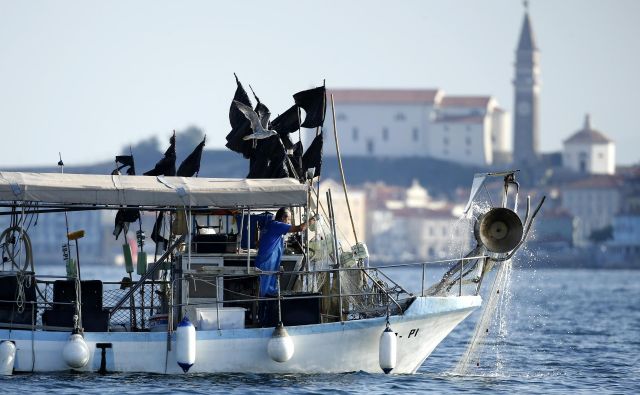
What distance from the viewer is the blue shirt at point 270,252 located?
25.2m

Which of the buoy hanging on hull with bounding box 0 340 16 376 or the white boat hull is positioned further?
the white boat hull

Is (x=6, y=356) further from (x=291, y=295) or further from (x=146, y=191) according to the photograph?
(x=291, y=295)

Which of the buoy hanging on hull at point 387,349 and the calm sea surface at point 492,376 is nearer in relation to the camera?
the calm sea surface at point 492,376

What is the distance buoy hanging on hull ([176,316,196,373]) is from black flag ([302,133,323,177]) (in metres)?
3.79

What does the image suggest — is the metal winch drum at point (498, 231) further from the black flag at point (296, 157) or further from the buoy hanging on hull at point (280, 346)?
the buoy hanging on hull at point (280, 346)

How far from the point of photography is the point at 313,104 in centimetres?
2744

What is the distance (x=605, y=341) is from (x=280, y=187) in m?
17.3

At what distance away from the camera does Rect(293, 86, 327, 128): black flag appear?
27.2 meters

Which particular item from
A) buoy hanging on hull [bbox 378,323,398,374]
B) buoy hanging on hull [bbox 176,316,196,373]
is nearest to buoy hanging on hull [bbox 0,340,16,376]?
buoy hanging on hull [bbox 176,316,196,373]

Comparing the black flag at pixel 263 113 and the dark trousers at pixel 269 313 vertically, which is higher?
the black flag at pixel 263 113

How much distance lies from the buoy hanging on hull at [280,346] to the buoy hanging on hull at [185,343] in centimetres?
113

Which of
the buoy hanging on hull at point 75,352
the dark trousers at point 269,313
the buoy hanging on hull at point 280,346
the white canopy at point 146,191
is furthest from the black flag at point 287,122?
the buoy hanging on hull at point 75,352

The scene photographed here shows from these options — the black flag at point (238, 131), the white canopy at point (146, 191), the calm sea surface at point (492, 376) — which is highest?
the black flag at point (238, 131)

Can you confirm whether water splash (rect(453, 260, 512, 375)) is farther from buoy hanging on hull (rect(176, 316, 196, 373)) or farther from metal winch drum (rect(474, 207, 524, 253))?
buoy hanging on hull (rect(176, 316, 196, 373))
